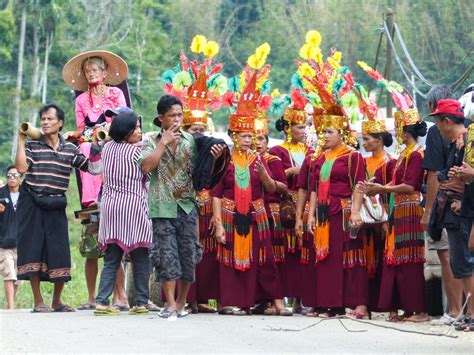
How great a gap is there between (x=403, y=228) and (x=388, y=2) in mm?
47247

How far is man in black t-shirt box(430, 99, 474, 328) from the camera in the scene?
11.4 meters

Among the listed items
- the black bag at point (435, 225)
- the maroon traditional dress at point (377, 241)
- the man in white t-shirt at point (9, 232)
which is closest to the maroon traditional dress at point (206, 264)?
the maroon traditional dress at point (377, 241)

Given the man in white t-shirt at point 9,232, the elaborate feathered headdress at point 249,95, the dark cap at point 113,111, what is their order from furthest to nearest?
the man in white t-shirt at point 9,232
the elaborate feathered headdress at point 249,95
the dark cap at point 113,111

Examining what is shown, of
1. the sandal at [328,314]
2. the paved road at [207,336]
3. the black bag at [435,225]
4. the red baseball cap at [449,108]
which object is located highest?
the red baseball cap at [449,108]

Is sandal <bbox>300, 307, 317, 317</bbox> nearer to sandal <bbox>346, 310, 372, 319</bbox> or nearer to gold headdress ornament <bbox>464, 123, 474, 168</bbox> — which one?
sandal <bbox>346, 310, 372, 319</bbox>

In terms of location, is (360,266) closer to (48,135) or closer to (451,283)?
(451,283)

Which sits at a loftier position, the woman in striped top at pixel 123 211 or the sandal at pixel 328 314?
the woman in striped top at pixel 123 211

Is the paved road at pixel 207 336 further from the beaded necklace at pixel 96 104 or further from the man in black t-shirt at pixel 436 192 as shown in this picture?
the beaded necklace at pixel 96 104

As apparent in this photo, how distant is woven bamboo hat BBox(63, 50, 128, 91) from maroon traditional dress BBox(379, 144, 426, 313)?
3.35 m

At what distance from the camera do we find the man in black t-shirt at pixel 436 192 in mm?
12250

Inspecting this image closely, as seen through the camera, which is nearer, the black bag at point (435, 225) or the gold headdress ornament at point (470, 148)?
the gold headdress ornament at point (470, 148)

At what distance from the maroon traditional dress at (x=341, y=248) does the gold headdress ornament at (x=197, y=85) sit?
142 cm

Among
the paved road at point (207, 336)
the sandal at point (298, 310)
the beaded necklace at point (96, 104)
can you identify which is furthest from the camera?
the beaded necklace at point (96, 104)

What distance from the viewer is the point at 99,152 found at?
13555mm
